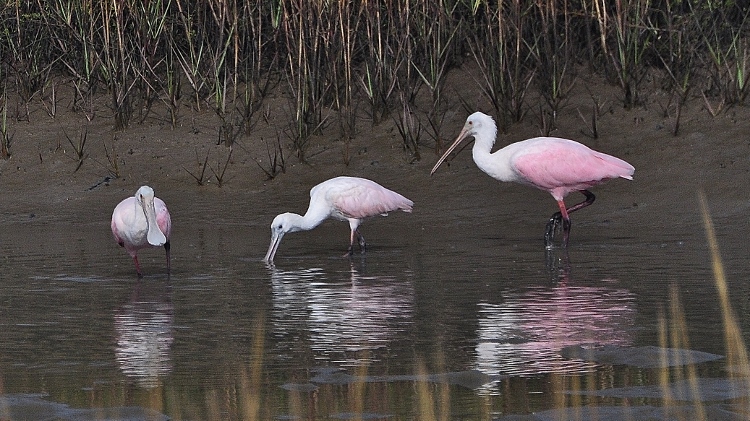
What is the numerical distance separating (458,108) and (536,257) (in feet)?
18.7

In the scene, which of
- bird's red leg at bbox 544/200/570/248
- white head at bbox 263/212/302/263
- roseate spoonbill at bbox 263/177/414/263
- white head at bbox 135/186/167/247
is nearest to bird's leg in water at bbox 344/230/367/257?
roseate spoonbill at bbox 263/177/414/263

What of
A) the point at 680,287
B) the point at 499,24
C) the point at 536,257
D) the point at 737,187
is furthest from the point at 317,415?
the point at 499,24

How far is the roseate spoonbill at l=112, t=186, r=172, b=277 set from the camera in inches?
387

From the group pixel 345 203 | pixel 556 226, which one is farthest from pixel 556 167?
pixel 345 203

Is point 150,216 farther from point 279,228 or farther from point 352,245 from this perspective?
point 352,245

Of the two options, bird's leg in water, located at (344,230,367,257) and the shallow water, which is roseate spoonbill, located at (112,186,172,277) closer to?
the shallow water

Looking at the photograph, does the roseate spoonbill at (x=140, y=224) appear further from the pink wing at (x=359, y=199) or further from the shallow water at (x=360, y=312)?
the pink wing at (x=359, y=199)

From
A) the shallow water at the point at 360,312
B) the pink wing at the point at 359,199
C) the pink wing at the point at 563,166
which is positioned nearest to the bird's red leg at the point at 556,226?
the shallow water at the point at 360,312

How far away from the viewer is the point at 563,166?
38.7ft

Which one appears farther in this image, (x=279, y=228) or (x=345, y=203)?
(x=345, y=203)

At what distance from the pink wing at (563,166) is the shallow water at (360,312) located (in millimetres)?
443

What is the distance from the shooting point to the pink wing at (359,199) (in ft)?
37.6

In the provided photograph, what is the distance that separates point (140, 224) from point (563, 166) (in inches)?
138

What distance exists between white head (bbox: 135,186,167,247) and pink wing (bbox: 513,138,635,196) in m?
3.15
